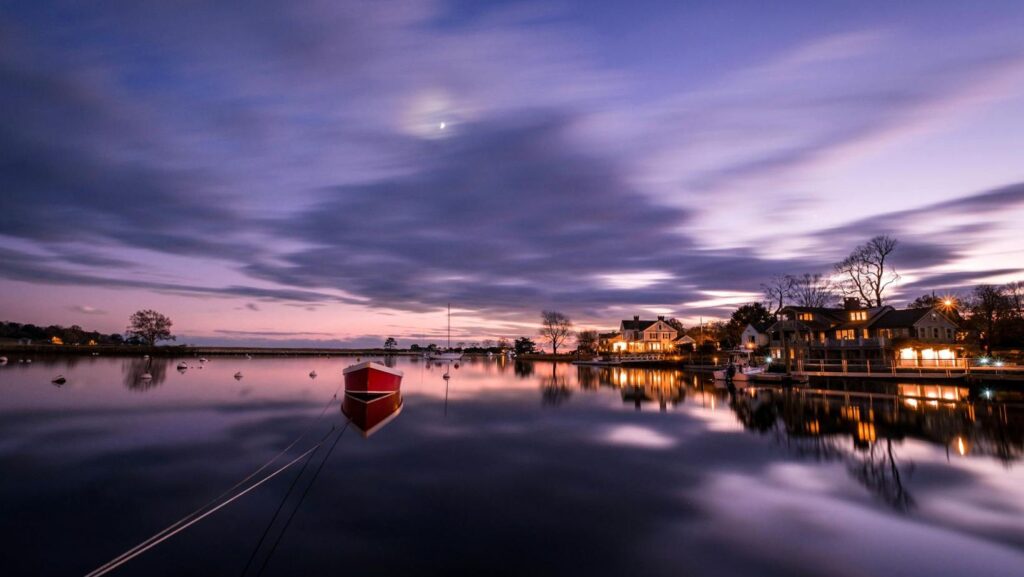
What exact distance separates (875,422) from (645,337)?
83.8 metres

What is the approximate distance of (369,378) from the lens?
32.7 m

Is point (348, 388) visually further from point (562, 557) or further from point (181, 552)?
point (562, 557)

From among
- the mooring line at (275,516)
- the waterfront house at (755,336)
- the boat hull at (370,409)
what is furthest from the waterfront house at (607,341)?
the mooring line at (275,516)

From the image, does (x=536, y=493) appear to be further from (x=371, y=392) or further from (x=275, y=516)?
(x=371, y=392)

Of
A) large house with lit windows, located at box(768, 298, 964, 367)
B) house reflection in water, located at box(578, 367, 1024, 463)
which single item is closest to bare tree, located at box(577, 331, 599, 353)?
large house with lit windows, located at box(768, 298, 964, 367)

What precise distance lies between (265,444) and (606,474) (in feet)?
47.4

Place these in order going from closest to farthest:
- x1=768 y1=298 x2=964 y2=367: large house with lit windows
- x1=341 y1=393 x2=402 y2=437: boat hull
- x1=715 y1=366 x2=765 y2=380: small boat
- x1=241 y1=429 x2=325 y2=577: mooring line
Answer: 1. x1=241 y1=429 x2=325 y2=577: mooring line
2. x1=341 y1=393 x2=402 y2=437: boat hull
3. x1=715 y1=366 x2=765 y2=380: small boat
4. x1=768 y1=298 x2=964 y2=367: large house with lit windows

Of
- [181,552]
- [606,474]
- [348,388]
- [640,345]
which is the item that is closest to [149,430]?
[348,388]

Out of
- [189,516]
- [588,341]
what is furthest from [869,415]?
[588,341]

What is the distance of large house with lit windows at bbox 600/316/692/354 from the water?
256 feet

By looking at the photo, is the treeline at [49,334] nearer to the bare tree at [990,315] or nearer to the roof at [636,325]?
the roof at [636,325]

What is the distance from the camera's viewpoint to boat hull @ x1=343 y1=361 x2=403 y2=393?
32469mm

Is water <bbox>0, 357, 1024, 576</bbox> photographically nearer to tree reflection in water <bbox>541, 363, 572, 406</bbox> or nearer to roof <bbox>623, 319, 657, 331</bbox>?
tree reflection in water <bbox>541, 363, 572, 406</bbox>

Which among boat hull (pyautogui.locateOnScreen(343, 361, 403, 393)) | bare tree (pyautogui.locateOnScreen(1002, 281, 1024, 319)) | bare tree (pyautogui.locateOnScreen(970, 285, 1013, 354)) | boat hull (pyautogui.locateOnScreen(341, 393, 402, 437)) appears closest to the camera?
boat hull (pyautogui.locateOnScreen(341, 393, 402, 437))
